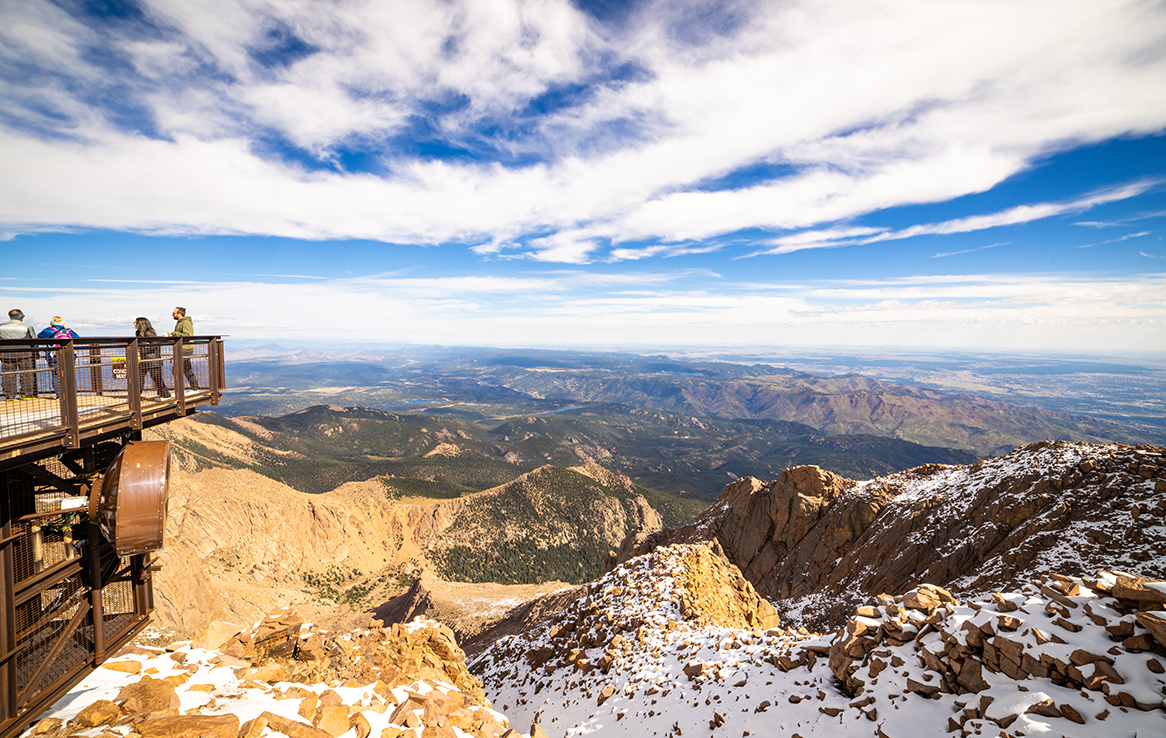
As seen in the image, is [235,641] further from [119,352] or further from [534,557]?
[534,557]

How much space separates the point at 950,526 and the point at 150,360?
39.6m

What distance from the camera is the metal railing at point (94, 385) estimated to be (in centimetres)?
693

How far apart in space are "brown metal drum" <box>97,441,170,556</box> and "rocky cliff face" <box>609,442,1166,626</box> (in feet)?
103

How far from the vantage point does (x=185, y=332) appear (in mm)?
11250

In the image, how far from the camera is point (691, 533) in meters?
47.0

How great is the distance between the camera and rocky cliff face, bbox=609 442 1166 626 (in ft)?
66.6

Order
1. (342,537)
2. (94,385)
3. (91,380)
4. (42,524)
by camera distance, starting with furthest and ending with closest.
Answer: (342,537) < (94,385) < (91,380) < (42,524)

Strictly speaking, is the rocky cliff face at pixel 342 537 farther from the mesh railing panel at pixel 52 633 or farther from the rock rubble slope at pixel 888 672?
the rock rubble slope at pixel 888 672

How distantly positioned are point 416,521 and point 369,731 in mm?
92637

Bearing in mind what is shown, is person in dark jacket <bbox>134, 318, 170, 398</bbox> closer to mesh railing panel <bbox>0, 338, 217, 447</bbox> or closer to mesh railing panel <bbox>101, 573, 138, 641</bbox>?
mesh railing panel <bbox>0, 338, 217, 447</bbox>

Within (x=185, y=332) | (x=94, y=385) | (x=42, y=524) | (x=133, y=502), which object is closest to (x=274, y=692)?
(x=133, y=502)

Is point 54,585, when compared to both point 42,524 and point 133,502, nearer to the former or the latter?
point 42,524

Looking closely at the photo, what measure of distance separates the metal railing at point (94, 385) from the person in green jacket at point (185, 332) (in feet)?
0.09

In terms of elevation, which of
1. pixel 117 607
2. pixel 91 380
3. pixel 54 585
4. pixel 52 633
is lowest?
pixel 117 607
